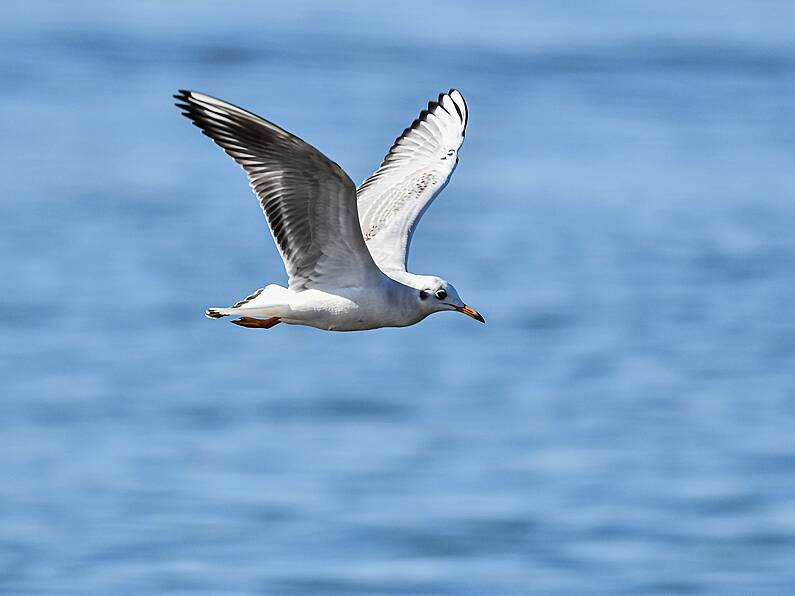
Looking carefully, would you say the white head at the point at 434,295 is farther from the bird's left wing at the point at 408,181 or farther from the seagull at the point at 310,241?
the bird's left wing at the point at 408,181

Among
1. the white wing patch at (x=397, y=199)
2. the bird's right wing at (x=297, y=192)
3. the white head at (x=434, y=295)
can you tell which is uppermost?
the white wing patch at (x=397, y=199)

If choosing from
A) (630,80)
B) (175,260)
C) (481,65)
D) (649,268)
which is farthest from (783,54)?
(175,260)

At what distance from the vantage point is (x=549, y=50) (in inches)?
1970

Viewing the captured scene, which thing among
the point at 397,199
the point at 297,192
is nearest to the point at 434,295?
the point at 297,192

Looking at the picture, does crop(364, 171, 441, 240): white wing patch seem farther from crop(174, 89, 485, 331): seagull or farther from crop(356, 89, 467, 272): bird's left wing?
crop(174, 89, 485, 331): seagull

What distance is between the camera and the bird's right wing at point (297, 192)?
9.75 m

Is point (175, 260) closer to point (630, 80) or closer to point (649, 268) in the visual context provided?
point (649, 268)

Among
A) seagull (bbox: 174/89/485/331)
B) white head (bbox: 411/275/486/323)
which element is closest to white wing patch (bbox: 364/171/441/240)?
seagull (bbox: 174/89/485/331)

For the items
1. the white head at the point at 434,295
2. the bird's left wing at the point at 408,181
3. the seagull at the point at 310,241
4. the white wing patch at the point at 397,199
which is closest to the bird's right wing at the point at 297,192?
the seagull at the point at 310,241

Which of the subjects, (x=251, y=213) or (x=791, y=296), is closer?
(x=791, y=296)

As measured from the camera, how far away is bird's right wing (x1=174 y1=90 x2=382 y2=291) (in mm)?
9750

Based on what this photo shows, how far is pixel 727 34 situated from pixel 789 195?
2043 cm

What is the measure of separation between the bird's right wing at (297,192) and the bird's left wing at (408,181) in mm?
794

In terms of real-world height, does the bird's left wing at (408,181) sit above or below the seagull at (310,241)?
above
